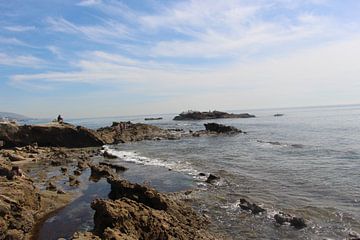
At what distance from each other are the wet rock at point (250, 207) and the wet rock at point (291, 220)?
1370mm

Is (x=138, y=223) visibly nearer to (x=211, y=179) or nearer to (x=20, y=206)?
(x=20, y=206)

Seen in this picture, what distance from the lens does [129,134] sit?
248 ft

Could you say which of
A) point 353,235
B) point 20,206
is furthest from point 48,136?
point 353,235

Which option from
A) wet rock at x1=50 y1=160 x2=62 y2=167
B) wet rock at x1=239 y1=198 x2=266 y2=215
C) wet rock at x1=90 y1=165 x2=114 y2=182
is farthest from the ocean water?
wet rock at x1=50 y1=160 x2=62 y2=167

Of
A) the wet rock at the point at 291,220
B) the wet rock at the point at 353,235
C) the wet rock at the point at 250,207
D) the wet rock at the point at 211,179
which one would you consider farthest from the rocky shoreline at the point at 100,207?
the wet rock at the point at 211,179

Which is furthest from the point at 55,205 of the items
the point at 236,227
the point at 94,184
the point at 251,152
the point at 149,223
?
the point at 251,152

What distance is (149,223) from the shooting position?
1462cm

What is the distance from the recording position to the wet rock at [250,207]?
20.4 meters

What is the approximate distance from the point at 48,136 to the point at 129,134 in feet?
65.9

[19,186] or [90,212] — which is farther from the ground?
[19,186]

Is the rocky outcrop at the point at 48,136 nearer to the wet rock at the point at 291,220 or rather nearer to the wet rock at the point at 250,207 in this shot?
the wet rock at the point at 250,207

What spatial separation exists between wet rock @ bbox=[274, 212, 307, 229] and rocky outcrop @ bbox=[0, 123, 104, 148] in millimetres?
45568

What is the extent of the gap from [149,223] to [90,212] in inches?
253

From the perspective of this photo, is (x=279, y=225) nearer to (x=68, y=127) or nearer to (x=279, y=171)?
(x=279, y=171)
